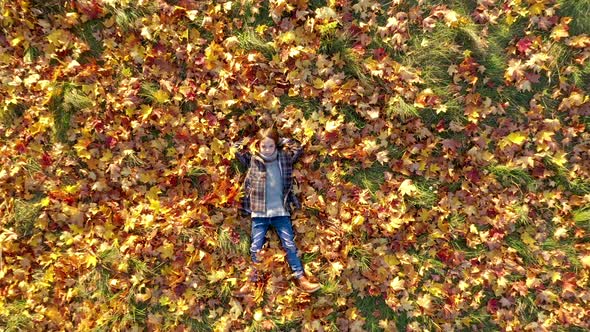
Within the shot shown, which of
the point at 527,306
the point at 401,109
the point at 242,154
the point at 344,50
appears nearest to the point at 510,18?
the point at 401,109

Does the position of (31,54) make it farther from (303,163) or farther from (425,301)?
(425,301)

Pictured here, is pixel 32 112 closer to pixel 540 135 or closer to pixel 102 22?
pixel 102 22

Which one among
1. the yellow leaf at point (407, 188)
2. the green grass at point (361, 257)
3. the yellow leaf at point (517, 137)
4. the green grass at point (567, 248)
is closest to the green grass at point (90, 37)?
the green grass at point (361, 257)

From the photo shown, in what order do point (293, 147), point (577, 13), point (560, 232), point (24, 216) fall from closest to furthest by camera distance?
point (577, 13), point (560, 232), point (293, 147), point (24, 216)

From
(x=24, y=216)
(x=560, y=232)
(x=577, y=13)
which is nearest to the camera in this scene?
(x=577, y=13)

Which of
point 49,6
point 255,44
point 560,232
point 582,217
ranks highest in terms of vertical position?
point 49,6

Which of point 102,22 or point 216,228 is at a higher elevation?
point 102,22

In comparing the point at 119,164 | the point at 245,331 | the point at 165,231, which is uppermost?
the point at 119,164

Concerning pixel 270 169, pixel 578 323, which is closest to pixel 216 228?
pixel 270 169
